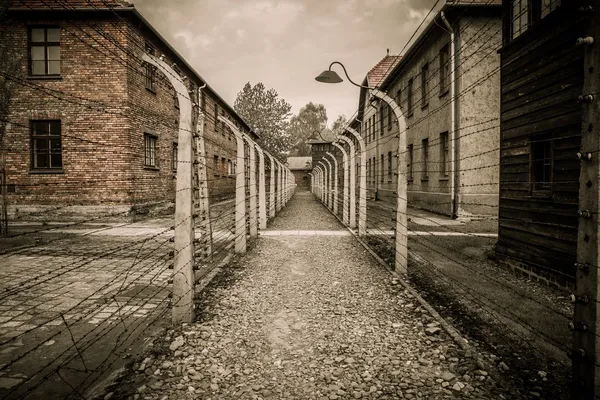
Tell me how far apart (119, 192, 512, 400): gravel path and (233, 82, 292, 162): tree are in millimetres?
42129

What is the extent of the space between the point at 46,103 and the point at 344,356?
14.0m

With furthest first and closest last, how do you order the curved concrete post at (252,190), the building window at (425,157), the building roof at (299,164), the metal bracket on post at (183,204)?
the building roof at (299,164)
the building window at (425,157)
the curved concrete post at (252,190)
the metal bracket on post at (183,204)

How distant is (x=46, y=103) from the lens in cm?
1273

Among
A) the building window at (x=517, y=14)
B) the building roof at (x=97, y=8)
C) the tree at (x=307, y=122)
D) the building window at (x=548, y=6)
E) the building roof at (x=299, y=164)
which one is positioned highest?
the tree at (x=307, y=122)

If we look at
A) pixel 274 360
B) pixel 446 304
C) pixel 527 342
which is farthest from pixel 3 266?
pixel 527 342

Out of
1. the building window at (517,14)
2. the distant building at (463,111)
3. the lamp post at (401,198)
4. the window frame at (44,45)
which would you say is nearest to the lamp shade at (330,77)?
the lamp post at (401,198)

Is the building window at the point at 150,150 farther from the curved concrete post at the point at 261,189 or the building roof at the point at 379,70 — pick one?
the building roof at the point at 379,70

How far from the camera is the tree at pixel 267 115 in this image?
4815 centimetres

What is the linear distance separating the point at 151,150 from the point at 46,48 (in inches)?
190

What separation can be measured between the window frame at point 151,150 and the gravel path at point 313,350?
10207mm

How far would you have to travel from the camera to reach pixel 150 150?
47.5ft

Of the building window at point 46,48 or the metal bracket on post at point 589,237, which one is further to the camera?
the building window at point 46,48

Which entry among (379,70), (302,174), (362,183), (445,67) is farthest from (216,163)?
(302,174)

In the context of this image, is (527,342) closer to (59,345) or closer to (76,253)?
(59,345)
